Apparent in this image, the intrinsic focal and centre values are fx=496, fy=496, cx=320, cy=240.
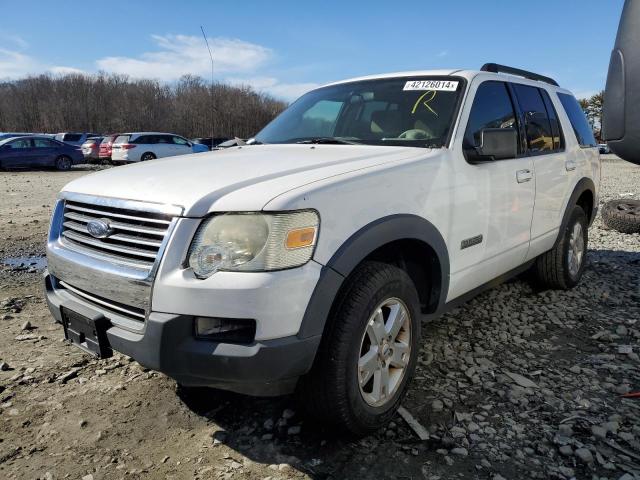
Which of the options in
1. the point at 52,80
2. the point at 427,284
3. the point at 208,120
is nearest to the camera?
the point at 427,284

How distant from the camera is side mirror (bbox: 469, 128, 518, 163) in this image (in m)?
2.84

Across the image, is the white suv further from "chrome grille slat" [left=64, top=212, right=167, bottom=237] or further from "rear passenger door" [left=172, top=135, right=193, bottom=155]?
"rear passenger door" [left=172, top=135, right=193, bottom=155]

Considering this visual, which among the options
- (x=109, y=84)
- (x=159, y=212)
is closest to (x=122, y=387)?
(x=159, y=212)

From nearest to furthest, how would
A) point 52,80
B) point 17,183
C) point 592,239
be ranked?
point 592,239, point 17,183, point 52,80

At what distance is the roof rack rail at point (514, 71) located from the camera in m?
3.73

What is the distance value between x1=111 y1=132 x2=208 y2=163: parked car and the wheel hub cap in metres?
20.7

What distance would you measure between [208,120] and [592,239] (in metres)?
62.8

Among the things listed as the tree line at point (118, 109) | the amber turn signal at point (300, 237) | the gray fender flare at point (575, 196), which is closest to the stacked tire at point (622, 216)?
the gray fender flare at point (575, 196)

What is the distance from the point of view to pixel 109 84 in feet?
236

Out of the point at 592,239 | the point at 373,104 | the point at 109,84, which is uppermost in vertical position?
the point at 109,84

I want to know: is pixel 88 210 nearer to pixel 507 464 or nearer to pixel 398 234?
pixel 398 234

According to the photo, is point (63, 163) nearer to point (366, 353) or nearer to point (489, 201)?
point (489, 201)

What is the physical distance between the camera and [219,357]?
1939 millimetres

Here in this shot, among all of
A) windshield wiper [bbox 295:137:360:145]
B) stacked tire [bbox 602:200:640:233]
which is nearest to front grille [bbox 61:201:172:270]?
windshield wiper [bbox 295:137:360:145]
